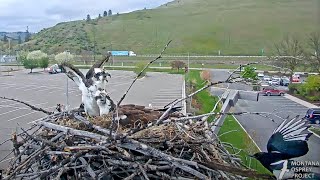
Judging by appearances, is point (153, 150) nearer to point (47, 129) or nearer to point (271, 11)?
point (47, 129)

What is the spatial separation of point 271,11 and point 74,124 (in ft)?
12.7

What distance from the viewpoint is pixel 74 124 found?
7.54 feet

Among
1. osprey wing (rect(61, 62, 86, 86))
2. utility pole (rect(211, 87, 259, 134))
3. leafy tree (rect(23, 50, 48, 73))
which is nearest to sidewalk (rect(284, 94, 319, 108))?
utility pole (rect(211, 87, 259, 134))

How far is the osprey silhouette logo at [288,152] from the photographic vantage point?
339 cm

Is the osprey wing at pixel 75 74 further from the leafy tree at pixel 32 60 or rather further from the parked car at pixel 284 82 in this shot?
the leafy tree at pixel 32 60

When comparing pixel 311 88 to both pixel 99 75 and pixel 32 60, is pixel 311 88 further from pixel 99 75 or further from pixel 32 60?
pixel 32 60

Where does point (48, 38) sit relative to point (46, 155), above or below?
above

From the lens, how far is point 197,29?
22.9 feet

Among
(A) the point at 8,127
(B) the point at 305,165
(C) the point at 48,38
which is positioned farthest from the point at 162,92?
(B) the point at 305,165

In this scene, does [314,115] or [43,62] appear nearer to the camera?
[314,115]

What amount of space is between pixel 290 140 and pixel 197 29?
3.74 metres

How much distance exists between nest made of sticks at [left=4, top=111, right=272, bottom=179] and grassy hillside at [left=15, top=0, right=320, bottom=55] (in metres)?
1.71

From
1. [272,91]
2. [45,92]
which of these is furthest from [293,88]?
[45,92]

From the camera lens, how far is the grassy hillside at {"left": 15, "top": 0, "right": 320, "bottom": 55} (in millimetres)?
4516
